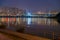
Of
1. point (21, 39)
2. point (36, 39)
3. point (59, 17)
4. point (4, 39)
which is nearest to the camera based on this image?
point (36, 39)

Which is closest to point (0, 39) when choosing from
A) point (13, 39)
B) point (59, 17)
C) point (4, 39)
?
point (4, 39)

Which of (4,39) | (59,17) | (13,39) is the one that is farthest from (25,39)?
(59,17)

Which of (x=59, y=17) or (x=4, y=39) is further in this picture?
(x=59, y=17)

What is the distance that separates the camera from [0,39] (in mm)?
4852

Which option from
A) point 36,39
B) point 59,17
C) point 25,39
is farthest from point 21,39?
point 59,17

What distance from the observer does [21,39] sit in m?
4.49

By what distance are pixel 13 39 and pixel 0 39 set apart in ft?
1.61

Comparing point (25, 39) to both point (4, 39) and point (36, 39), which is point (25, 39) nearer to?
point (36, 39)

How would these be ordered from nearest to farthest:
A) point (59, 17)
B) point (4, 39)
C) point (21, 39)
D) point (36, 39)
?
point (36, 39) → point (21, 39) → point (4, 39) → point (59, 17)

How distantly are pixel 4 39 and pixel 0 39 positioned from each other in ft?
0.48

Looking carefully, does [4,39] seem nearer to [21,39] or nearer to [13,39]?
[13,39]

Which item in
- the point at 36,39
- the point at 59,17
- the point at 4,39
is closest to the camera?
the point at 36,39

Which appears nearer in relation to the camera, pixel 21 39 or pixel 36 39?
pixel 36 39

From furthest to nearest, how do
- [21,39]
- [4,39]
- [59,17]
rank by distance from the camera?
[59,17], [4,39], [21,39]
